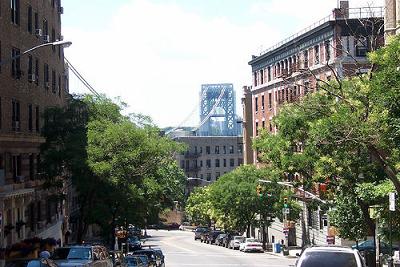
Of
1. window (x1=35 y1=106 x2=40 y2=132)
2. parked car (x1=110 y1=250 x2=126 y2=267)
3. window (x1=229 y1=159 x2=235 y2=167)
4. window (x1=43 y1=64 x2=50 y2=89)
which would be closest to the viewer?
parked car (x1=110 y1=250 x2=126 y2=267)

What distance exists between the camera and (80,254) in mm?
25094

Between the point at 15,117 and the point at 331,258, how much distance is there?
1057 inches

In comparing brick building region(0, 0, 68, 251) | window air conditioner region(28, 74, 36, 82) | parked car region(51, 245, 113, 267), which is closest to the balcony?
brick building region(0, 0, 68, 251)

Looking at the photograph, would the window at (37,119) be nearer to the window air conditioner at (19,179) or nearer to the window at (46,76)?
the window at (46,76)

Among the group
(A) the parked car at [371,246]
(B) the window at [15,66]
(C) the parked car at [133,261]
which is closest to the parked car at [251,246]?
(A) the parked car at [371,246]

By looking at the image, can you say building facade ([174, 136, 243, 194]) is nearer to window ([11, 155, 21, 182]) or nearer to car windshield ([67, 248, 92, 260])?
window ([11, 155, 21, 182])

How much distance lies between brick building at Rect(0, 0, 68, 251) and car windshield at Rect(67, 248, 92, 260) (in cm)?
906

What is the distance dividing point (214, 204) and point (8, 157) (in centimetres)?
4083

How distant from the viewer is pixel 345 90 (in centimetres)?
3328

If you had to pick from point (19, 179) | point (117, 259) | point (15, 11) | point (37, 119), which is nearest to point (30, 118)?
point (37, 119)

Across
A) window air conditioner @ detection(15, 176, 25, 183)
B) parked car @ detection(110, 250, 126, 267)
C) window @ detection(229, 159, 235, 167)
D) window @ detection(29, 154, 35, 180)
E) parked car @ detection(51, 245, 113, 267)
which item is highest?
window @ detection(229, 159, 235, 167)

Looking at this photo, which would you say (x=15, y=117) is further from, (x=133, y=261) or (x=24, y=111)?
(x=133, y=261)

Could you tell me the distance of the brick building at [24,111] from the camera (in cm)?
3822

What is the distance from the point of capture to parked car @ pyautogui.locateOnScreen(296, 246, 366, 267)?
707 inches
